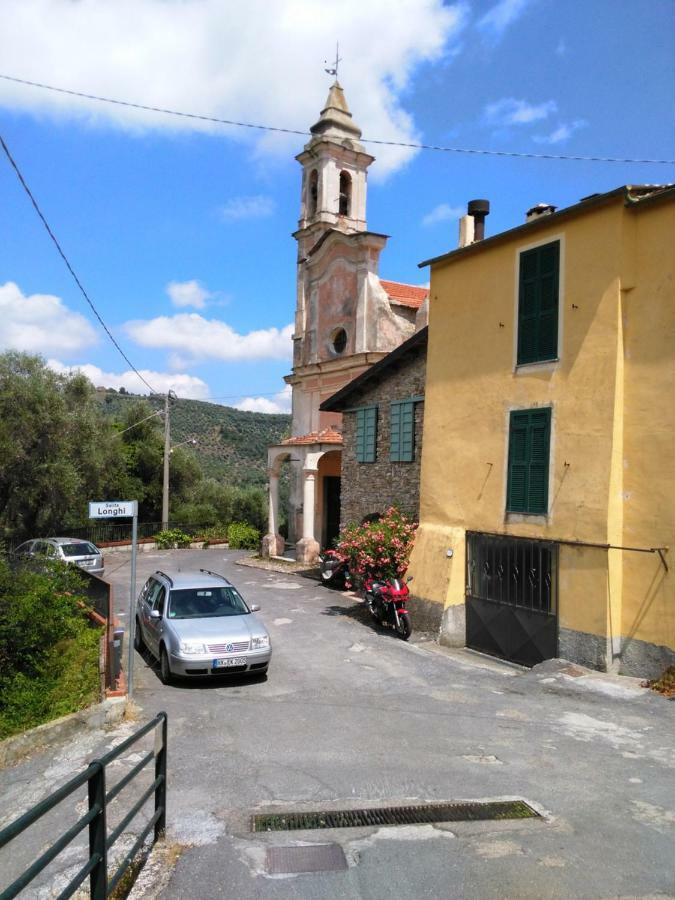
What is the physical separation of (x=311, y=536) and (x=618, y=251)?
16.5m

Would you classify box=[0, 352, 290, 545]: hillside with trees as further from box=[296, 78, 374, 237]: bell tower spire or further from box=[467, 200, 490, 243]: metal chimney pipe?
box=[467, 200, 490, 243]: metal chimney pipe

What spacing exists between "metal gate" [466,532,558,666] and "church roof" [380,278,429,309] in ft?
51.4

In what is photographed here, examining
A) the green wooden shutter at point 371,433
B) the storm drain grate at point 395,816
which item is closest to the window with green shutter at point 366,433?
the green wooden shutter at point 371,433

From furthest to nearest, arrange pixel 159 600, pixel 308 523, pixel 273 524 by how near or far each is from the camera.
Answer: pixel 273 524
pixel 308 523
pixel 159 600

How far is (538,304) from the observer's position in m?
12.2

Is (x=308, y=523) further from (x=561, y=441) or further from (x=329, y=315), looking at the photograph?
(x=561, y=441)

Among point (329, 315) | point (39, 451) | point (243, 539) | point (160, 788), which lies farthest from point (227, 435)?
point (160, 788)

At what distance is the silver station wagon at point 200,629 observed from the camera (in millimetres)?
10141

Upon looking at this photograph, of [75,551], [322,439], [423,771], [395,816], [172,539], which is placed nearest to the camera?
Answer: [395,816]

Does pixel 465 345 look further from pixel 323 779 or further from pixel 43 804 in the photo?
pixel 43 804

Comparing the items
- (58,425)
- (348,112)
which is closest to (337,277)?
(348,112)

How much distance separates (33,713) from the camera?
10789mm

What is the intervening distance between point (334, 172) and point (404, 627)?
73.5 ft

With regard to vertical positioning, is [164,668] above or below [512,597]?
below
